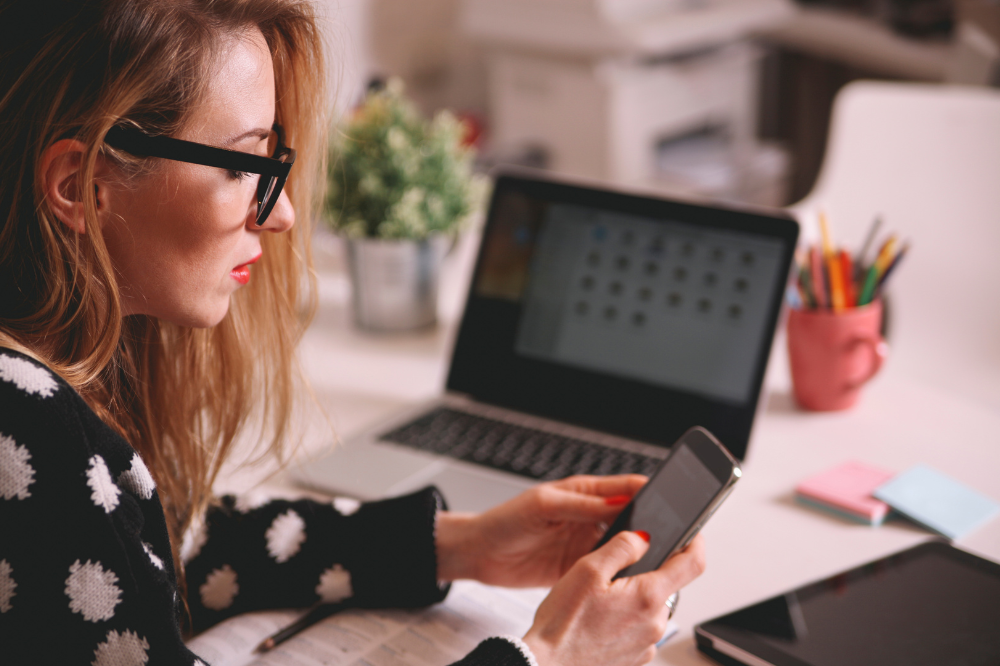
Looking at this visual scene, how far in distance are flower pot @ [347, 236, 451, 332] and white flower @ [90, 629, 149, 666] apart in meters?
0.71

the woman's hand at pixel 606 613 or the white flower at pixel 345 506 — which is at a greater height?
the woman's hand at pixel 606 613

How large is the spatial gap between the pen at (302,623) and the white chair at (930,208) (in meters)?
0.87

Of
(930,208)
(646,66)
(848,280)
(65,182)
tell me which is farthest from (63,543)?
(646,66)

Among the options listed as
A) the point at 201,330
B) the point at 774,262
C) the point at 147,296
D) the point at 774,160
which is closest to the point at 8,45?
the point at 147,296

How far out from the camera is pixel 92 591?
0.49 meters

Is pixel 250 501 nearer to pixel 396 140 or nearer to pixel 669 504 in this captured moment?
pixel 669 504

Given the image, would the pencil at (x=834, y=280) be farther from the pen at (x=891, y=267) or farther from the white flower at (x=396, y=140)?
the white flower at (x=396, y=140)

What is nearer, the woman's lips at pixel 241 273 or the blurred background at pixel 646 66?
the woman's lips at pixel 241 273

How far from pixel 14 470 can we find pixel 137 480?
0.08 meters

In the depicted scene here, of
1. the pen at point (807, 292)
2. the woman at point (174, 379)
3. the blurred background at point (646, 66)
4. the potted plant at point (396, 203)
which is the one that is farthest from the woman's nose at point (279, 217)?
the blurred background at point (646, 66)

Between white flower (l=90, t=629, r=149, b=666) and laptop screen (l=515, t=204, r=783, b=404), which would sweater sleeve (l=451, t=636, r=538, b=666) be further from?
laptop screen (l=515, t=204, r=783, b=404)

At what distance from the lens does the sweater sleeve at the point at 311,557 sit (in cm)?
70

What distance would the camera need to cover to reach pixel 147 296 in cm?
60

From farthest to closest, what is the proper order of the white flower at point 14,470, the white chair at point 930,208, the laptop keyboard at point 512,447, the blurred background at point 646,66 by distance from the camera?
the blurred background at point 646,66, the white chair at point 930,208, the laptop keyboard at point 512,447, the white flower at point 14,470
